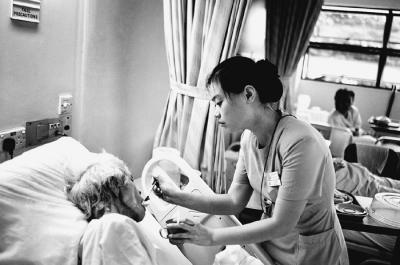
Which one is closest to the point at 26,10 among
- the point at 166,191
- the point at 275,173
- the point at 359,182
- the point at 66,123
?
the point at 66,123

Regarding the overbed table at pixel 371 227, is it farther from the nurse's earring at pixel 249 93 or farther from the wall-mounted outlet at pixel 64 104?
the wall-mounted outlet at pixel 64 104

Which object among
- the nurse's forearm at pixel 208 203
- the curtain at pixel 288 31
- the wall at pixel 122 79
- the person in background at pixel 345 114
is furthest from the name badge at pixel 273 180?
the person in background at pixel 345 114

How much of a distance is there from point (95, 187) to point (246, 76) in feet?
2.44

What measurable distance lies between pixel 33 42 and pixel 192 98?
3.26 ft

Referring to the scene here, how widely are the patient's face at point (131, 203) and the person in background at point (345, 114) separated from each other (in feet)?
13.6

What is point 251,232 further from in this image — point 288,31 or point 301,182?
point 288,31

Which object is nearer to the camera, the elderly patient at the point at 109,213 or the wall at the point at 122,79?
the elderly patient at the point at 109,213

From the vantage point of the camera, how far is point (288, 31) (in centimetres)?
430

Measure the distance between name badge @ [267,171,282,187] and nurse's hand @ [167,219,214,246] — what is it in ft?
1.03

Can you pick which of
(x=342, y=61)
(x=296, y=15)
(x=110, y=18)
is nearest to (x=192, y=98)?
(x=110, y=18)

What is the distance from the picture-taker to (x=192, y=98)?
2.30 meters

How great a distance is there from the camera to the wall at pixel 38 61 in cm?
153

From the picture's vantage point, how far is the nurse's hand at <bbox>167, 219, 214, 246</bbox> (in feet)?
4.04

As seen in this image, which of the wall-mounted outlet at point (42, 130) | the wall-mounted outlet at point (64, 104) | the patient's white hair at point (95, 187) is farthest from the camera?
the wall-mounted outlet at point (64, 104)
